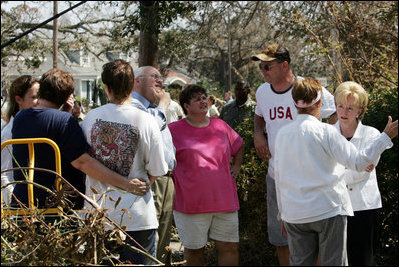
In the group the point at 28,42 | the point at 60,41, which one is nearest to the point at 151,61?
the point at 28,42

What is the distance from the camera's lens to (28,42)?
27.8m

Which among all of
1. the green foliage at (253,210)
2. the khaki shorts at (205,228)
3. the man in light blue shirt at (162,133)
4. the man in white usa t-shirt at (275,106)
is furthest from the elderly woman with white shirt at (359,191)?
the green foliage at (253,210)

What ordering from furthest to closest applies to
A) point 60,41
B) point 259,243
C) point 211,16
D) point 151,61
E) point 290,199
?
point 60,41
point 211,16
point 151,61
point 259,243
point 290,199

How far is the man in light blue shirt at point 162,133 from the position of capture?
4.70 meters

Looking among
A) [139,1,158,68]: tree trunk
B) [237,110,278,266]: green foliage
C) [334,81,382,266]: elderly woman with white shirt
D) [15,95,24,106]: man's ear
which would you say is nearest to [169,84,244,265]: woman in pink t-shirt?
[237,110,278,266]: green foliage

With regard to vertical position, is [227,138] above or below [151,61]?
below

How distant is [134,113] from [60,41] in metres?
27.6

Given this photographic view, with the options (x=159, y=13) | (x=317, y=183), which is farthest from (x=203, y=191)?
(x=159, y=13)

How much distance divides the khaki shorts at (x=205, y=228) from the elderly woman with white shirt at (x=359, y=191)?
1.02 metres

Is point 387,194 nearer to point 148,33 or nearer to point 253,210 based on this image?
point 253,210

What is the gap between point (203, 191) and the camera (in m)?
4.97

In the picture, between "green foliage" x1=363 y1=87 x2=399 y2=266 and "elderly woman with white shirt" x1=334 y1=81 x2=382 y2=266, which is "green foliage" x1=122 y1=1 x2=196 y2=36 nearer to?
"green foliage" x1=363 y1=87 x2=399 y2=266

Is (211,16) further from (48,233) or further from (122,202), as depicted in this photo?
(48,233)

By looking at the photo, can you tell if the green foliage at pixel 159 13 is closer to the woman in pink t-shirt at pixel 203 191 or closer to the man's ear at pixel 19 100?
the man's ear at pixel 19 100
